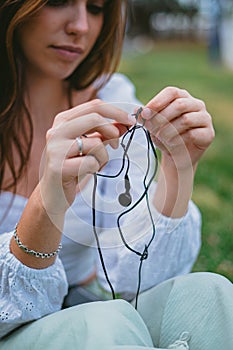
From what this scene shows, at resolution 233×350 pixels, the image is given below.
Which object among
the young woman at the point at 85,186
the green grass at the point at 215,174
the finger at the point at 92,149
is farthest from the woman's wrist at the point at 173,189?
the green grass at the point at 215,174

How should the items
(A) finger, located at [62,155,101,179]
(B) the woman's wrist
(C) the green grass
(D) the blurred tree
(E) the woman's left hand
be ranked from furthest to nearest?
(D) the blurred tree, (C) the green grass, (B) the woman's wrist, (E) the woman's left hand, (A) finger, located at [62,155,101,179]

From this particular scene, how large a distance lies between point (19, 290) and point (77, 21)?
1.49ft

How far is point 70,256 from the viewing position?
1.23m

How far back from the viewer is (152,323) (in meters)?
0.96

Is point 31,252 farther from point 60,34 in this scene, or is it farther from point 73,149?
point 60,34

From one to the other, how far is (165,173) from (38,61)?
299mm

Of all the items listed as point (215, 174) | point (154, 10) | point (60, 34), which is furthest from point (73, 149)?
point (154, 10)

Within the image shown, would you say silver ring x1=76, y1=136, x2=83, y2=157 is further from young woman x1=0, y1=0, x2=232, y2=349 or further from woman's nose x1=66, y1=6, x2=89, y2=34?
woman's nose x1=66, y1=6, x2=89, y2=34

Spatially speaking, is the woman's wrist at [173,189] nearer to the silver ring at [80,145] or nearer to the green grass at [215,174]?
the silver ring at [80,145]

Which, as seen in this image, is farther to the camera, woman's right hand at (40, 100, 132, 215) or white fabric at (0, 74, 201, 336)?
white fabric at (0, 74, 201, 336)

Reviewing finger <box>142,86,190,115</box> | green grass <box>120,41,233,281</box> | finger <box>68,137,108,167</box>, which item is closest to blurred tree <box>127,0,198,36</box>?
Answer: green grass <box>120,41,233,281</box>

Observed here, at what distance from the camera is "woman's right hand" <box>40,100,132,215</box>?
0.83m

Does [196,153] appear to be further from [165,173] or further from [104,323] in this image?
[104,323]

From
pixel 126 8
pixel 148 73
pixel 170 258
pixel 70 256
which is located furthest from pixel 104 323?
pixel 148 73
